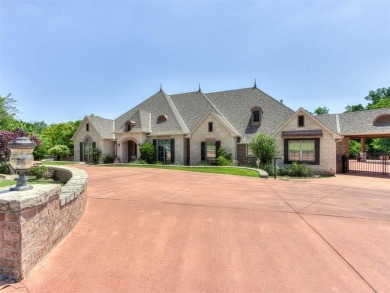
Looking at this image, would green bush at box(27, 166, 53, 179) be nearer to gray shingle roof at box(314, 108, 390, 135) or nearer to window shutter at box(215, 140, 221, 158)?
window shutter at box(215, 140, 221, 158)

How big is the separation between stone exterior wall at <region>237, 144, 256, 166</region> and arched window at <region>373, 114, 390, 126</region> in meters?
11.3

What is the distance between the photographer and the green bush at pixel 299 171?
17.0 meters

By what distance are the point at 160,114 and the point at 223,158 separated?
9.52 m

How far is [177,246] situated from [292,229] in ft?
8.67

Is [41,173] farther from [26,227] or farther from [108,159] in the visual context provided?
[108,159]

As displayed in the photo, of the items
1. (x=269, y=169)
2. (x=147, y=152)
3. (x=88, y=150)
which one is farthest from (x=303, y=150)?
(x=88, y=150)

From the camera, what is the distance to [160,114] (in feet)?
82.1

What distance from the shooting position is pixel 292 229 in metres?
4.89

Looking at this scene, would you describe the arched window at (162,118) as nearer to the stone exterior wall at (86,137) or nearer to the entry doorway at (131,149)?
the entry doorway at (131,149)

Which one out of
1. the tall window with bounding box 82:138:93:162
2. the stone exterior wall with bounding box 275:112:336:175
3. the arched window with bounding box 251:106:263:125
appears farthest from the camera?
the tall window with bounding box 82:138:93:162

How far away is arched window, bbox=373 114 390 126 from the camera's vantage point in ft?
63.4

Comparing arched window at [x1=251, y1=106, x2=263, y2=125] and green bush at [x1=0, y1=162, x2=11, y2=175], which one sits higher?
arched window at [x1=251, y1=106, x2=263, y2=125]

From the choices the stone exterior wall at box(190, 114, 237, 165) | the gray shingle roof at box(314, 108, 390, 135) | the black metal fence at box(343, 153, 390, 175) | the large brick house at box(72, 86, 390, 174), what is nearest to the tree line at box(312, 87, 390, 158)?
the black metal fence at box(343, 153, 390, 175)

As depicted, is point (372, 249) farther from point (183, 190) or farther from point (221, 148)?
point (221, 148)
